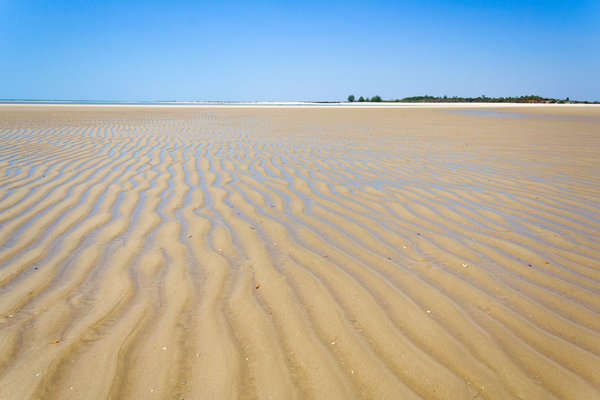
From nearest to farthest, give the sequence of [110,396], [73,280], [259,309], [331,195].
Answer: [110,396] → [259,309] → [73,280] → [331,195]

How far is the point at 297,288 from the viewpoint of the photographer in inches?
92.7

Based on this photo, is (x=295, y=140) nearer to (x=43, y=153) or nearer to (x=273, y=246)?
(x=43, y=153)

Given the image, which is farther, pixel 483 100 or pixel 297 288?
pixel 483 100

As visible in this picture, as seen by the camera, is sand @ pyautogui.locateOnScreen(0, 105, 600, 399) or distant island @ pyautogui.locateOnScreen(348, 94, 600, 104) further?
distant island @ pyautogui.locateOnScreen(348, 94, 600, 104)

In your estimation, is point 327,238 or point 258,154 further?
point 258,154

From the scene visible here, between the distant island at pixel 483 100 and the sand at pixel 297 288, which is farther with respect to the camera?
the distant island at pixel 483 100

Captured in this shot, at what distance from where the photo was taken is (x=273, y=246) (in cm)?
297

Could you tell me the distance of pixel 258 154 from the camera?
24.0 feet

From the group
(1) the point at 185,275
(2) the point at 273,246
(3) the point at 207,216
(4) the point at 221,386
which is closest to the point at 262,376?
(4) the point at 221,386

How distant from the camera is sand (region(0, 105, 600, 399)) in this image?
1.65m

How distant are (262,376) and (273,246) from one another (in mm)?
1387

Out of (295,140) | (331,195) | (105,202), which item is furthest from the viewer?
(295,140)

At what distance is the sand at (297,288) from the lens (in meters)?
1.65

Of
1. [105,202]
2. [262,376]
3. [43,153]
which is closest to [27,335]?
[262,376]
